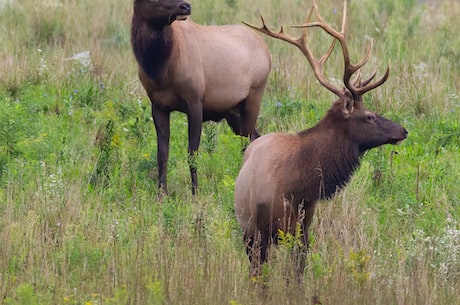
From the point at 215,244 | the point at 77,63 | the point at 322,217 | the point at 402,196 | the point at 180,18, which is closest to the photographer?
the point at 215,244

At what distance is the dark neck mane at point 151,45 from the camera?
929 centimetres

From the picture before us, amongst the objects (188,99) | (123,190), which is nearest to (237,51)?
(188,99)

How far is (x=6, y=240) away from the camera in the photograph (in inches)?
266

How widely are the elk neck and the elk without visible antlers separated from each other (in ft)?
5.76

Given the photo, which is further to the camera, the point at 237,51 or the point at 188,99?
the point at 237,51

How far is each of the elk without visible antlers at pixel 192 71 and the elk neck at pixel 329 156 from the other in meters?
1.76

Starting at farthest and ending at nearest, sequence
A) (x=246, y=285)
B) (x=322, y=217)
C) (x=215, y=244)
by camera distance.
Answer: (x=322, y=217) → (x=215, y=244) → (x=246, y=285)

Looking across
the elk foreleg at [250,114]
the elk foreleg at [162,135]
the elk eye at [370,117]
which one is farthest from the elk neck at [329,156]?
the elk foreleg at [250,114]

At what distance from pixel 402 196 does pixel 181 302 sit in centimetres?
314

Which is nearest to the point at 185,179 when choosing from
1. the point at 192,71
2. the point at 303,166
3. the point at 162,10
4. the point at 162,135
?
the point at 162,135

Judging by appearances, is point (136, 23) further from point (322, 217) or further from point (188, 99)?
point (322, 217)

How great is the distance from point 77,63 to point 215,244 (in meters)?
6.20

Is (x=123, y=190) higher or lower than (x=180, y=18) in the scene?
lower

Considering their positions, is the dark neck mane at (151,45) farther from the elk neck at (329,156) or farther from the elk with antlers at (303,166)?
the elk neck at (329,156)
